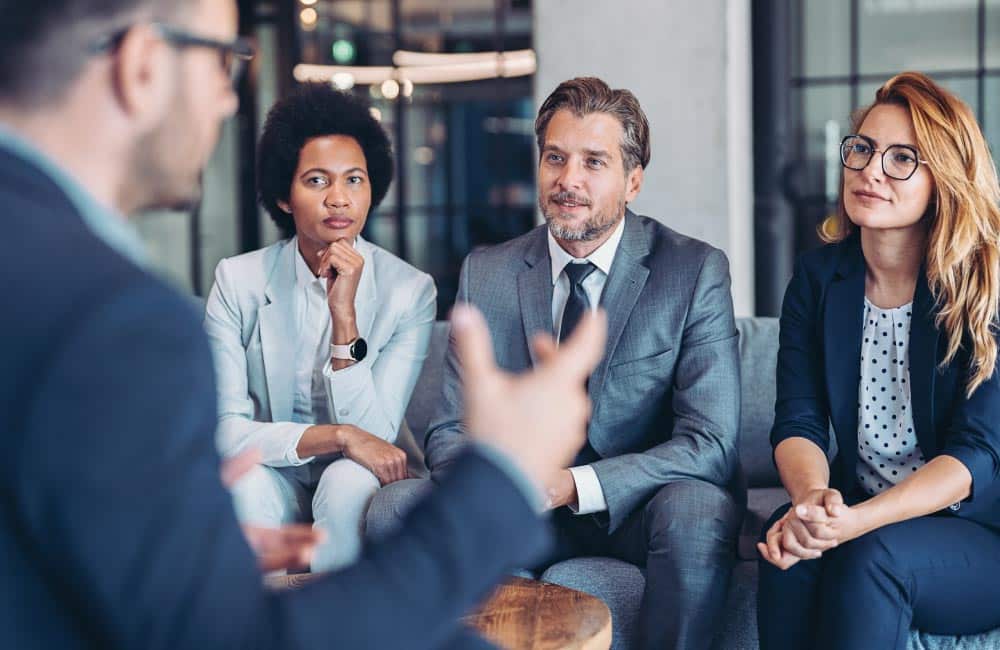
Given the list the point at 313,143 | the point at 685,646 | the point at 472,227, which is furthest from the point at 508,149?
the point at 685,646

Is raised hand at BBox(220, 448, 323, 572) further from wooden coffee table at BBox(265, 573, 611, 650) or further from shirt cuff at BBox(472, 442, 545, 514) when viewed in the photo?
wooden coffee table at BBox(265, 573, 611, 650)

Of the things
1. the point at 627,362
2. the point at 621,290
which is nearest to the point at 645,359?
the point at 627,362

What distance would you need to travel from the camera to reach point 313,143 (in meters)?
2.90

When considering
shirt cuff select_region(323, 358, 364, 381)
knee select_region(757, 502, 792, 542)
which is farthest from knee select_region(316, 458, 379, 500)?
knee select_region(757, 502, 792, 542)

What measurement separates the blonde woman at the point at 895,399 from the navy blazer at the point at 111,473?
4.91 ft

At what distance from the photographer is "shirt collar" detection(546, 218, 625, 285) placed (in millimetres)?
2682

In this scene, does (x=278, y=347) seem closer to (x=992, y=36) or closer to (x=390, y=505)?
(x=390, y=505)

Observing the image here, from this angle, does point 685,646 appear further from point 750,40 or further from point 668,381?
point 750,40

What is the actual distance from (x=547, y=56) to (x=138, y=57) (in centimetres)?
292

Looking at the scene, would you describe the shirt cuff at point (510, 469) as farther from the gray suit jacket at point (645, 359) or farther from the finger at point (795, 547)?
the gray suit jacket at point (645, 359)

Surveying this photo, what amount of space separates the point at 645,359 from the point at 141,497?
6.33 ft

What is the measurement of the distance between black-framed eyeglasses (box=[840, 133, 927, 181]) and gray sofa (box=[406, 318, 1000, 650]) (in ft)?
2.55

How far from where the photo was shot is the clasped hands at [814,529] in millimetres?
2107

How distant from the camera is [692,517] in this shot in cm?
231
